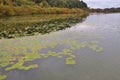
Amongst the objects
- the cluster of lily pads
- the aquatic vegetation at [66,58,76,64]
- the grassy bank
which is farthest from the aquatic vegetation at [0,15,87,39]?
the grassy bank

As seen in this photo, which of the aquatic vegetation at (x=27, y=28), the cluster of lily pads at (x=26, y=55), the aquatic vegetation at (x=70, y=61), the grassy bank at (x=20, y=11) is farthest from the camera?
the grassy bank at (x=20, y=11)

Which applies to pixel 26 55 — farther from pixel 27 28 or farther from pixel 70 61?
pixel 27 28

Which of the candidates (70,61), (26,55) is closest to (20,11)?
(26,55)

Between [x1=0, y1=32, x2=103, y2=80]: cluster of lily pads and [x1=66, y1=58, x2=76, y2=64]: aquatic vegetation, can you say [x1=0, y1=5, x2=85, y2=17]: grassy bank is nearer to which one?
[x1=0, y1=32, x2=103, y2=80]: cluster of lily pads

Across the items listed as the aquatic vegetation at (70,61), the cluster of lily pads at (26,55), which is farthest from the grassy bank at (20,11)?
the aquatic vegetation at (70,61)

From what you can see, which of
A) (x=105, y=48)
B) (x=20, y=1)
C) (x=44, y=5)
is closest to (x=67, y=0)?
(x=44, y=5)

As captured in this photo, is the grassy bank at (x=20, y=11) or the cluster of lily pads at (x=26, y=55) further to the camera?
the grassy bank at (x=20, y=11)

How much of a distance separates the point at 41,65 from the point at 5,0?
140ft

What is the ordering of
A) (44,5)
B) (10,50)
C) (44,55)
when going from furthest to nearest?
(44,5), (10,50), (44,55)

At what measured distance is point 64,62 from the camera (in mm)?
6684

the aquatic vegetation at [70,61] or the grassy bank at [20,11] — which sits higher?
the grassy bank at [20,11]

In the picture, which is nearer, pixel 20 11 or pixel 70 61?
pixel 70 61

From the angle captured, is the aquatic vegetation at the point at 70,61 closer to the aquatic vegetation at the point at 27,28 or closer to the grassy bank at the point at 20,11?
the aquatic vegetation at the point at 27,28

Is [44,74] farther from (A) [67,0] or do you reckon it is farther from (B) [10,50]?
(A) [67,0]
